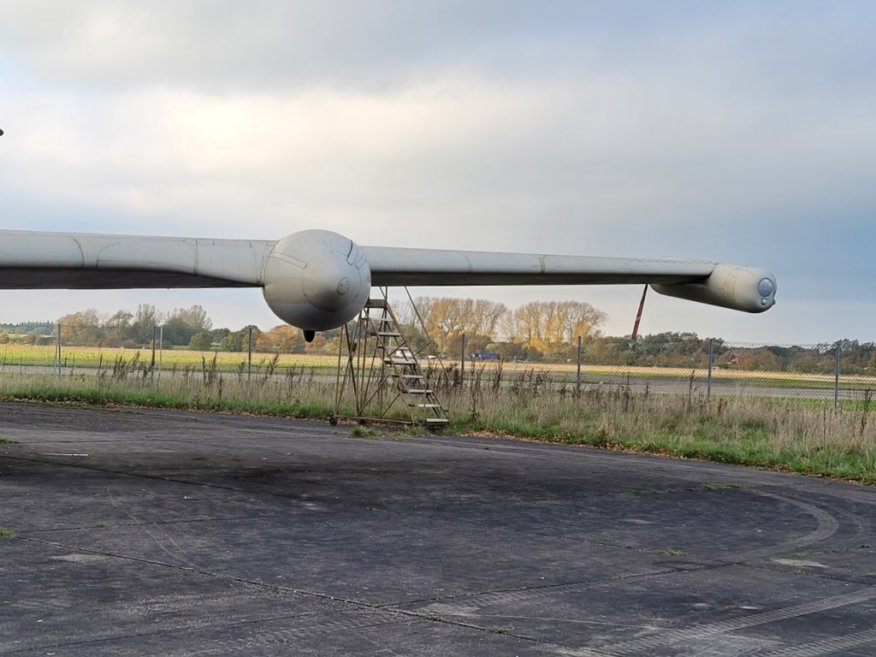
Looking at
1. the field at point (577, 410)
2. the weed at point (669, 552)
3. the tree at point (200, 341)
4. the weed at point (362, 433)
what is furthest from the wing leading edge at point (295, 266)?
the tree at point (200, 341)

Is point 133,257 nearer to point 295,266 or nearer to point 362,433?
point 295,266

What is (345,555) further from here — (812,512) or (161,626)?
(812,512)

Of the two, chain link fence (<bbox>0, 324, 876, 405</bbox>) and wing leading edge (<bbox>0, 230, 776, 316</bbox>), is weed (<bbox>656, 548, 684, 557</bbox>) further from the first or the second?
chain link fence (<bbox>0, 324, 876, 405</bbox>)

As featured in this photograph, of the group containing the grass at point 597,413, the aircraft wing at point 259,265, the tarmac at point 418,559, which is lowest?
the tarmac at point 418,559

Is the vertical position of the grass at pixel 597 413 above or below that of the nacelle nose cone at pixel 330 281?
below

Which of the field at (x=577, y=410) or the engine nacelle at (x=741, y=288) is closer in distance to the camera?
the engine nacelle at (x=741, y=288)

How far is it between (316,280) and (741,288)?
717 cm

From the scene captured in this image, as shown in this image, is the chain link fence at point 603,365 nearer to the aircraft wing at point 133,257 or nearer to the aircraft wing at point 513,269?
the aircraft wing at point 513,269

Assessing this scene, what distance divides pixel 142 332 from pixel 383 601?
44853 mm

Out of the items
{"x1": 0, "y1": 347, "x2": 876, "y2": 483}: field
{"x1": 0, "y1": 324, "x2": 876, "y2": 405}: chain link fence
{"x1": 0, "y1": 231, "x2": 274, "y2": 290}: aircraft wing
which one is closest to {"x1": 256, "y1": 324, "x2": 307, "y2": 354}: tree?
{"x1": 0, "y1": 324, "x2": 876, "y2": 405}: chain link fence

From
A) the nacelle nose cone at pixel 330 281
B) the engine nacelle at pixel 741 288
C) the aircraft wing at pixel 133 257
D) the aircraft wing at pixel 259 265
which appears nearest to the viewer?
the nacelle nose cone at pixel 330 281

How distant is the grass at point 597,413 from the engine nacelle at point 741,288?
3.38m

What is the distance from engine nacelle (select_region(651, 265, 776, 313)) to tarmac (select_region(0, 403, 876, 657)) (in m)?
2.52

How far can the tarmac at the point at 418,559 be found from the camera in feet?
20.5
